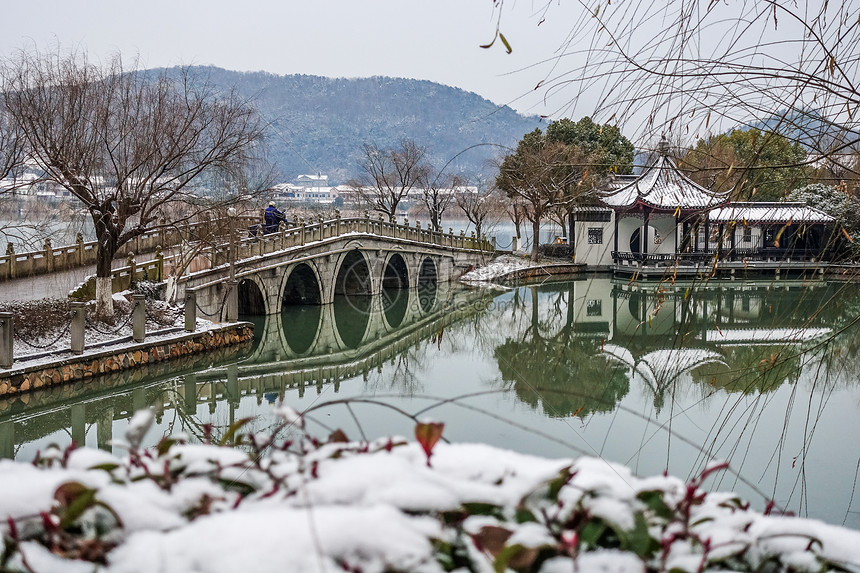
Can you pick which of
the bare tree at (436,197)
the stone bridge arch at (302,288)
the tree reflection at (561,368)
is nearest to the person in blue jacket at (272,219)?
the stone bridge arch at (302,288)

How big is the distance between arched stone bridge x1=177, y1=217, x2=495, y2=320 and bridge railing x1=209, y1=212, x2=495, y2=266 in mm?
23

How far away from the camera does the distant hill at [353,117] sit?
5492 inches

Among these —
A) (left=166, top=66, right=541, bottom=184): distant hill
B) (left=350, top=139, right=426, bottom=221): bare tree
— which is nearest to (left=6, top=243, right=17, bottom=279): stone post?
(left=350, top=139, right=426, bottom=221): bare tree

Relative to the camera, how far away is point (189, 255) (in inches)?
661

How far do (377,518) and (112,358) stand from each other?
12.1m

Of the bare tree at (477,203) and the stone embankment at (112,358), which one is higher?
the bare tree at (477,203)

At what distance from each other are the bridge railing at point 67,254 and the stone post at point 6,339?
12.5 ft

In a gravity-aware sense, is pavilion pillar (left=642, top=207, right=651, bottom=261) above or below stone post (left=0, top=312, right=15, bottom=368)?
above

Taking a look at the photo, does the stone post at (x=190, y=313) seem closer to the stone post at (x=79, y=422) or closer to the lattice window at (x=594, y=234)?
the stone post at (x=79, y=422)

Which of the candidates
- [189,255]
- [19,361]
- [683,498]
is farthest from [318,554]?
[189,255]

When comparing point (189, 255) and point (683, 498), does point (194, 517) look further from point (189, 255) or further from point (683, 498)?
point (189, 255)

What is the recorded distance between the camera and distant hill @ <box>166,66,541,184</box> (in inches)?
5492

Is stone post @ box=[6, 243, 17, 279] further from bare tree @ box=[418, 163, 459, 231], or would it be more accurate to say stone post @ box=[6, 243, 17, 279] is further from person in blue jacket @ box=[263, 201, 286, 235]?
bare tree @ box=[418, 163, 459, 231]

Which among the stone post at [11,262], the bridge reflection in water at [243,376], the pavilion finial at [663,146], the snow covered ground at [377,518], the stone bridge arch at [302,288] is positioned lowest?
the bridge reflection in water at [243,376]
